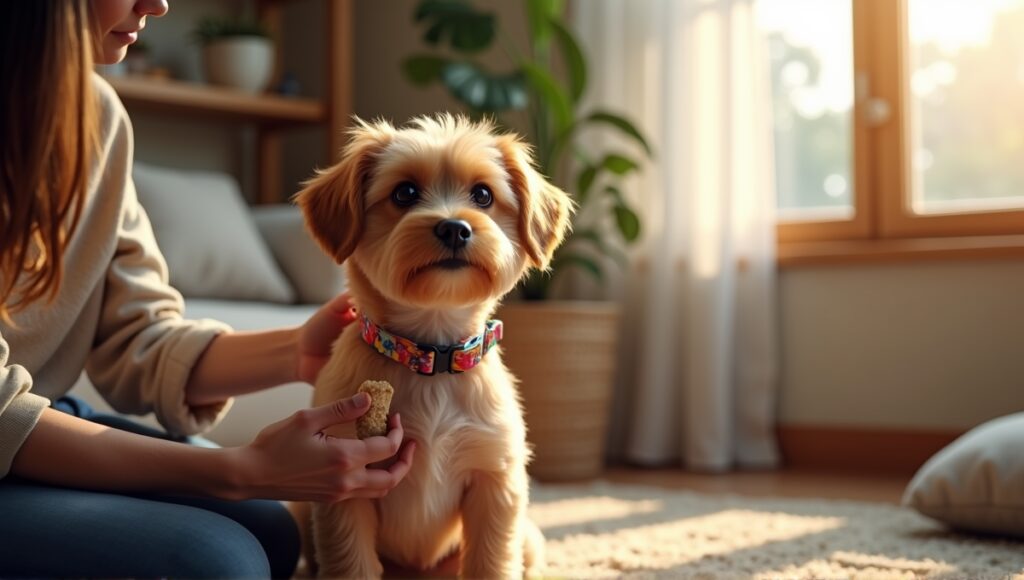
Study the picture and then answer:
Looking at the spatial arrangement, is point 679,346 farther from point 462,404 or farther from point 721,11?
point 462,404

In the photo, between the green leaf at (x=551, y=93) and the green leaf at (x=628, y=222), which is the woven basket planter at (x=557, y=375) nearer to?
the green leaf at (x=628, y=222)

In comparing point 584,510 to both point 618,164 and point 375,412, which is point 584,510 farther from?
point 375,412

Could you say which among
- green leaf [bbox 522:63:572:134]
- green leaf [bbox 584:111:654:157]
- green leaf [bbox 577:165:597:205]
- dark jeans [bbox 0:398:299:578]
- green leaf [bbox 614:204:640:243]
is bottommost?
dark jeans [bbox 0:398:299:578]

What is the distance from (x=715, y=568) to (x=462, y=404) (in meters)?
0.63

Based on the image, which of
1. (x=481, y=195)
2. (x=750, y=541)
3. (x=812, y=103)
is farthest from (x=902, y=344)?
(x=481, y=195)

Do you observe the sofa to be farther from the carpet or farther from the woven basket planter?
the carpet

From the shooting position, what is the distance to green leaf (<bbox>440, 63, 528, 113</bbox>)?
2906 mm

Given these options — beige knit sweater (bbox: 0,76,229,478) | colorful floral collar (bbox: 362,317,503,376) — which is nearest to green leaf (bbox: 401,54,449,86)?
beige knit sweater (bbox: 0,76,229,478)

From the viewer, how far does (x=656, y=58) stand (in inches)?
128

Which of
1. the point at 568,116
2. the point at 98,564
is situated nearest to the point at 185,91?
the point at 568,116

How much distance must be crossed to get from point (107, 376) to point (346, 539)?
48 cm

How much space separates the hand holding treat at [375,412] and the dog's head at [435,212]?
11 centimetres

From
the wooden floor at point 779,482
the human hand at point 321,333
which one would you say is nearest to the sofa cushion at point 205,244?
the wooden floor at point 779,482

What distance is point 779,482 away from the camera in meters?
2.77
